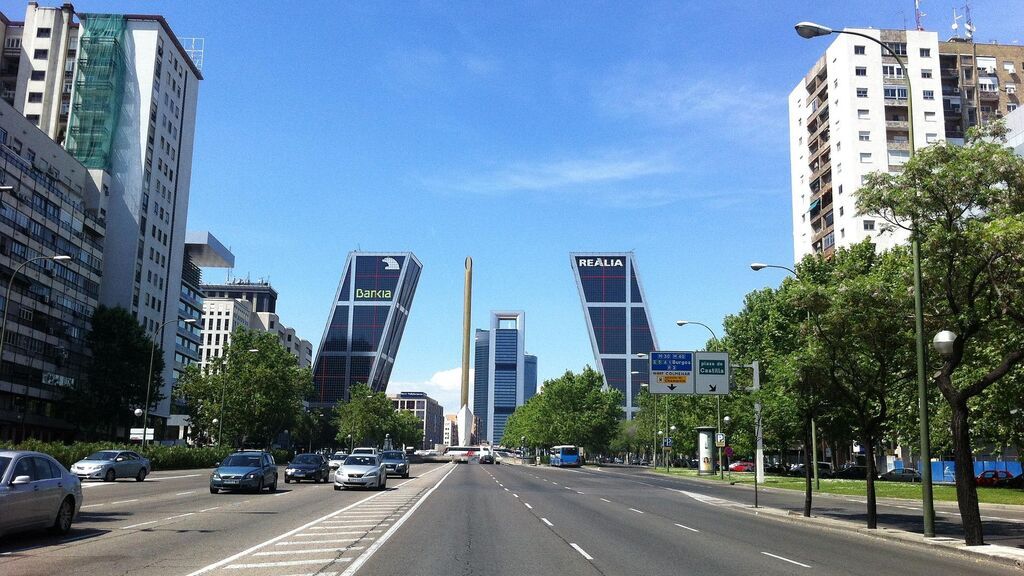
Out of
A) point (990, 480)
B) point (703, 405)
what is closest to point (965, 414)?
point (990, 480)

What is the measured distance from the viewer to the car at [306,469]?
39.4 m

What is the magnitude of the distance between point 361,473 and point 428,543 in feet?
65.4

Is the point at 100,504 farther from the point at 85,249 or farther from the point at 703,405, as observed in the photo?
the point at 85,249

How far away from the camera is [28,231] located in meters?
71.2

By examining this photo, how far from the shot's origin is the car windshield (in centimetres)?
3028

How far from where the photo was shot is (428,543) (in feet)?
49.6

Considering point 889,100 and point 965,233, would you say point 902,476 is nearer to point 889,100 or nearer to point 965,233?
point 889,100

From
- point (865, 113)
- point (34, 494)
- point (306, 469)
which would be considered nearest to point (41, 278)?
point (306, 469)

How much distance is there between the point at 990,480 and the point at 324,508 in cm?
4777

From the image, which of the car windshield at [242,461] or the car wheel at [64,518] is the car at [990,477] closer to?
the car windshield at [242,461]

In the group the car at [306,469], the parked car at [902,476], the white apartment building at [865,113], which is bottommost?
the parked car at [902,476]

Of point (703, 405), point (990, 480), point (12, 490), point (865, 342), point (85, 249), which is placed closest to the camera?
point (12, 490)

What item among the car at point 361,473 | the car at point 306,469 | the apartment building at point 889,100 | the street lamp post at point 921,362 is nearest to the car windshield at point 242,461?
the car at point 361,473

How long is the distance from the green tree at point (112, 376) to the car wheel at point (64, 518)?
64.6m
